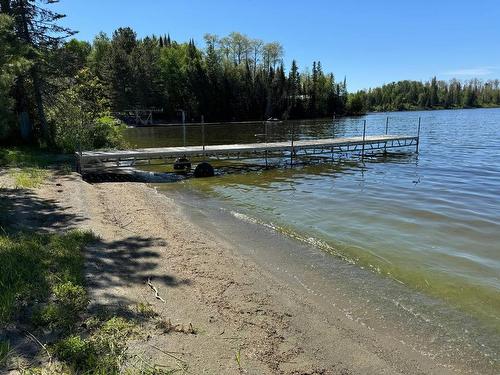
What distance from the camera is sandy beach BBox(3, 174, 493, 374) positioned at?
4223 mm

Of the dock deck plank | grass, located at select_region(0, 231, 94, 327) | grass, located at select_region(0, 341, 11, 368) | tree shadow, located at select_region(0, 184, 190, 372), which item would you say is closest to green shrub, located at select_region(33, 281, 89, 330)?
grass, located at select_region(0, 231, 94, 327)

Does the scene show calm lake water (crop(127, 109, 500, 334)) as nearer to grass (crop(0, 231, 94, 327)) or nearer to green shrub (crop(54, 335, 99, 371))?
grass (crop(0, 231, 94, 327))

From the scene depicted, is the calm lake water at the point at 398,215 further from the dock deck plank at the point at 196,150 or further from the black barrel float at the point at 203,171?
the dock deck plank at the point at 196,150

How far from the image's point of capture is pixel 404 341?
514cm

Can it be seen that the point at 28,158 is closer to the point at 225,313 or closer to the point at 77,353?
the point at 225,313

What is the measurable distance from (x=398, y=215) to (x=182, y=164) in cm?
1221

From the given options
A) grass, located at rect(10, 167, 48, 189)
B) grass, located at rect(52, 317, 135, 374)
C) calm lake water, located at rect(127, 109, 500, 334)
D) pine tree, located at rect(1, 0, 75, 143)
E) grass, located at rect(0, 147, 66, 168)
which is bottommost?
calm lake water, located at rect(127, 109, 500, 334)

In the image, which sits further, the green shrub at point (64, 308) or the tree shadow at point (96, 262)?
the green shrub at point (64, 308)


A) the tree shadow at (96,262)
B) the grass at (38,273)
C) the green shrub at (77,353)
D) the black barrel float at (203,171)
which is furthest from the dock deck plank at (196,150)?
the green shrub at (77,353)

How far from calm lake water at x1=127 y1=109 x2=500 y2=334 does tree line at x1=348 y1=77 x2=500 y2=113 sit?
151589 millimetres

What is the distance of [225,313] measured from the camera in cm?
530

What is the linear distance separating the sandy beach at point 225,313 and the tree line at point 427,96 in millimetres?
165357

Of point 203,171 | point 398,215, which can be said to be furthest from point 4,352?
point 203,171

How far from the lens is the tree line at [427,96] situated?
6732 inches
